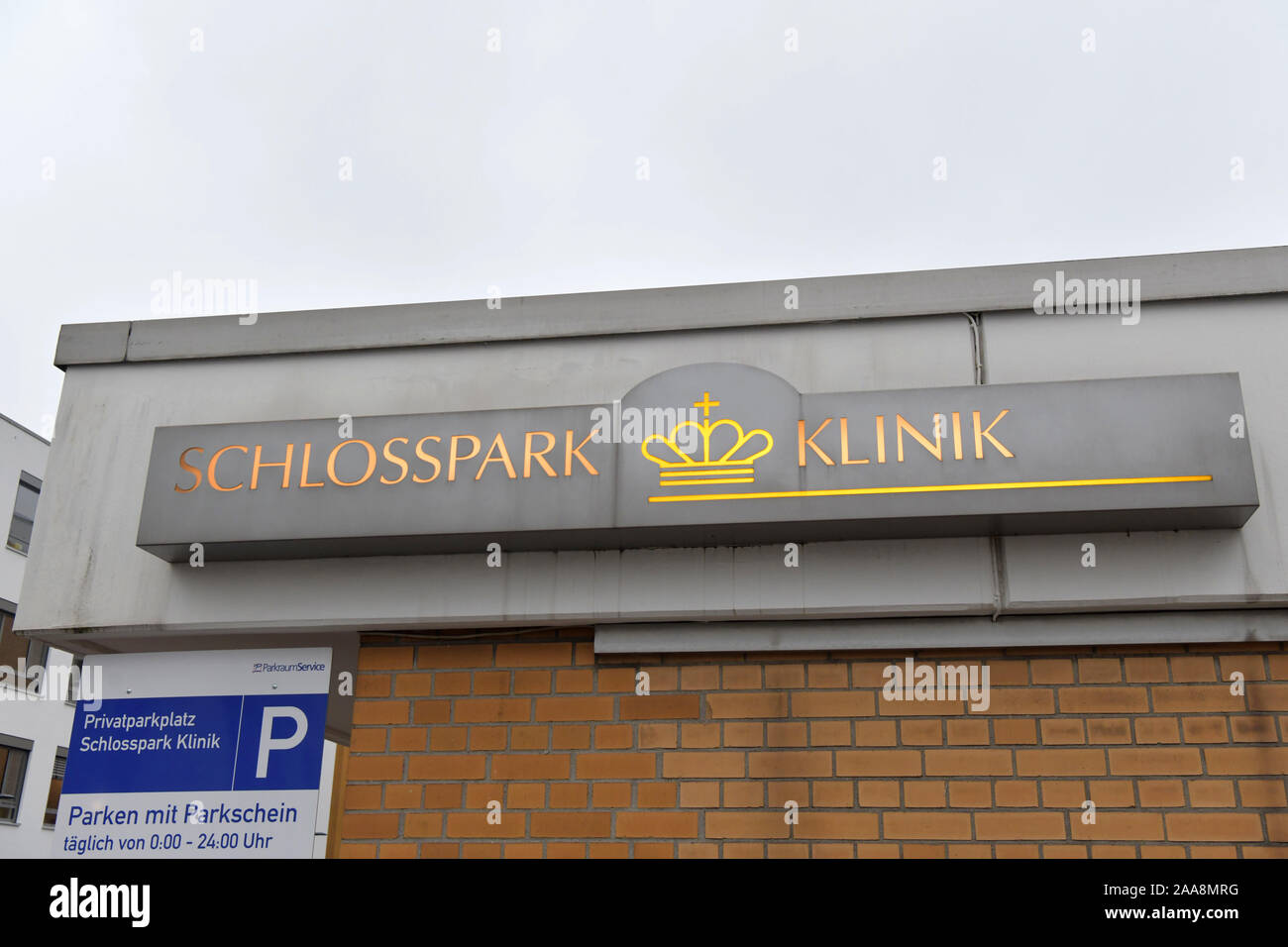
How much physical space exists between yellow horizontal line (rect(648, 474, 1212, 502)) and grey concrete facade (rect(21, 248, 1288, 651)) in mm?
353

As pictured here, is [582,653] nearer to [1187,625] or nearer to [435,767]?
[435,767]

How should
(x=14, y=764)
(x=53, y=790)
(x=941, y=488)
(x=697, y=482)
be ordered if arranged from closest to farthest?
(x=941, y=488) → (x=697, y=482) → (x=14, y=764) → (x=53, y=790)

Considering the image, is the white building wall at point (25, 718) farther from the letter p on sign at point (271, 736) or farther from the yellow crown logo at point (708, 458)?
the yellow crown logo at point (708, 458)

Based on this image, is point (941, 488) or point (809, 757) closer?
point (941, 488)

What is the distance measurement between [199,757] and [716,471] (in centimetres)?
316

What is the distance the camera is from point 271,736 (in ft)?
19.5

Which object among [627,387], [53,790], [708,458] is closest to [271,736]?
[627,387]

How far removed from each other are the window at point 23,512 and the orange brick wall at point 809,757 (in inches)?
1028

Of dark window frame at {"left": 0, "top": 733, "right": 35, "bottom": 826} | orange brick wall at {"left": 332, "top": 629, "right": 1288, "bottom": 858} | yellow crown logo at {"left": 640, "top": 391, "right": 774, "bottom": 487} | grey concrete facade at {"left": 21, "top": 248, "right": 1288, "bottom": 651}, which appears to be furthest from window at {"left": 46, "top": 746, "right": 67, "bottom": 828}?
yellow crown logo at {"left": 640, "top": 391, "right": 774, "bottom": 487}

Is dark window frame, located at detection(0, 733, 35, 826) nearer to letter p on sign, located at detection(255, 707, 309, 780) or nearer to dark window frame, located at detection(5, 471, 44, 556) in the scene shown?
dark window frame, located at detection(5, 471, 44, 556)

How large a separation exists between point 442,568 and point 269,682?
120cm

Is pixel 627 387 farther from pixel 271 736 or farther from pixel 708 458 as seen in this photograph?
pixel 271 736

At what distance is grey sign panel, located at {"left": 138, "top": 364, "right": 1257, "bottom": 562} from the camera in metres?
5.16

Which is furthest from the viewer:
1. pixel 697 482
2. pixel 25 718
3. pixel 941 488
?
pixel 25 718
